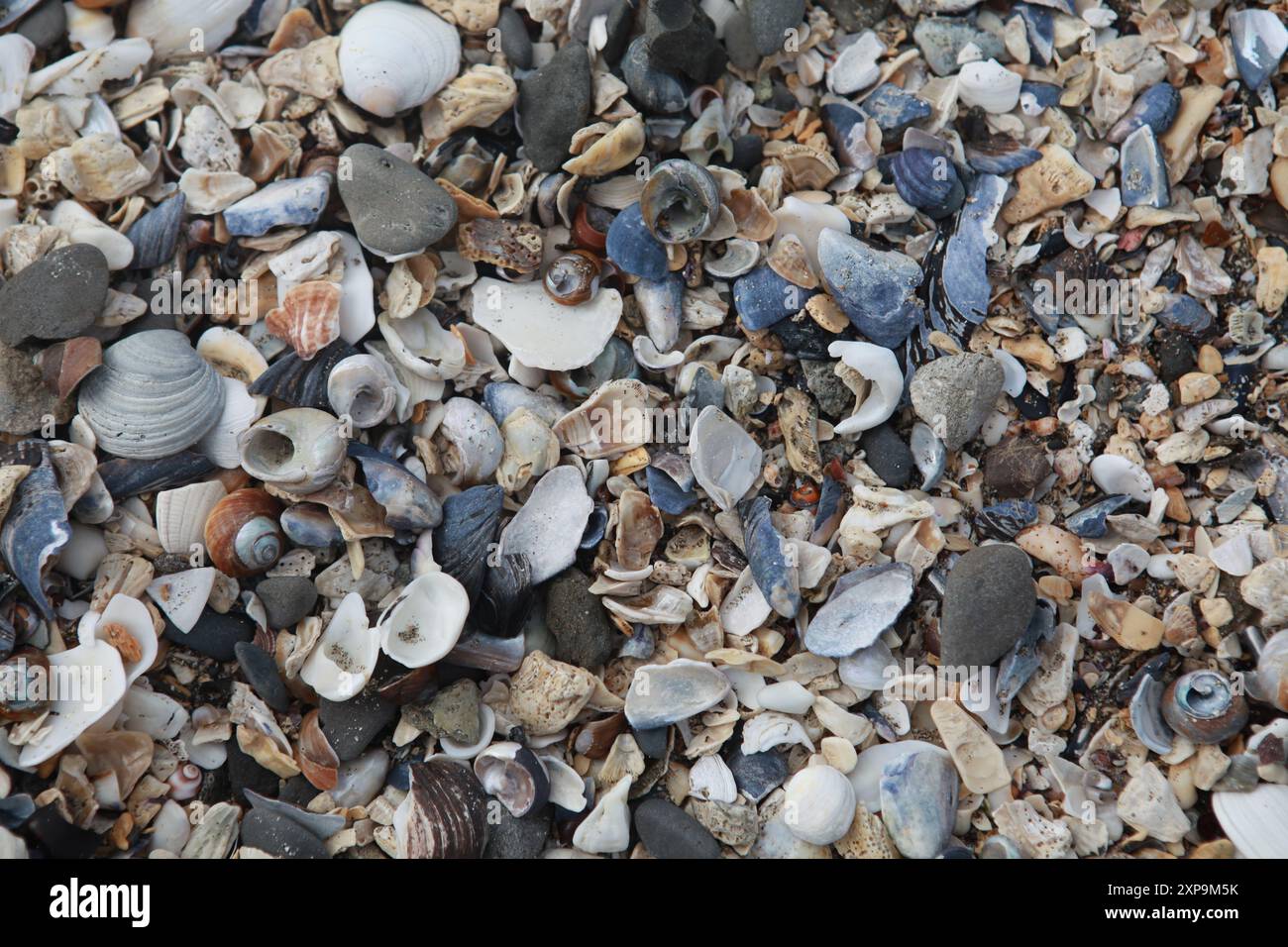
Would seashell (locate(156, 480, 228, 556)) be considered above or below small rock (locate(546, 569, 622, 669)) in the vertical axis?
above

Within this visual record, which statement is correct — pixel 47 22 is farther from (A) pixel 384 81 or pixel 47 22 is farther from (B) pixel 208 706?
(B) pixel 208 706

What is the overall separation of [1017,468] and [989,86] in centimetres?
131

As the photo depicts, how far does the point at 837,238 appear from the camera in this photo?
126 inches

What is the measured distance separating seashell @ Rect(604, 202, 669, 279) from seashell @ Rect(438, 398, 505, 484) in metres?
0.66

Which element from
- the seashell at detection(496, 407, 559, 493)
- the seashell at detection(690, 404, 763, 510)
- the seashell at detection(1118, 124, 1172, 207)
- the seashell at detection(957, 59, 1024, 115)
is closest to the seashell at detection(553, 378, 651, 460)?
the seashell at detection(496, 407, 559, 493)

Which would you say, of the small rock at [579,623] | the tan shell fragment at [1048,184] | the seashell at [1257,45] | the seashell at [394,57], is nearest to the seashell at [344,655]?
the small rock at [579,623]

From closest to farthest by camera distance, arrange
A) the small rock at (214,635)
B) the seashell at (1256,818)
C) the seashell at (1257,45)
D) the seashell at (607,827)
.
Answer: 1. the seashell at (1256,818)
2. the seashell at (607,827)
3. the small rock at (214,635)
4. the seashell at (1257,45)

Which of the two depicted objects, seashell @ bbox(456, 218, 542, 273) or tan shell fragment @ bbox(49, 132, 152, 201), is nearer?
tan shell fragment @ bbox(49, 132, 152, 201)

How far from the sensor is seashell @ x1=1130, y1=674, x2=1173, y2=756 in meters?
2.92

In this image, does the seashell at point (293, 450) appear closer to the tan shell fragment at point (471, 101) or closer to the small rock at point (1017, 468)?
the tan shell fragment at point (471, 101)

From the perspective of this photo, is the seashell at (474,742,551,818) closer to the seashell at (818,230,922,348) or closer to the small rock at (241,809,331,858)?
the small rock at (241,809,331,858)

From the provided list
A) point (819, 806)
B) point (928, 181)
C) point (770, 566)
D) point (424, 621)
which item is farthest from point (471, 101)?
point (819, 806)

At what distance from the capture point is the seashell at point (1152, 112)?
11.0ft

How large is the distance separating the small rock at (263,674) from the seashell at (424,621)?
0.35 meters
